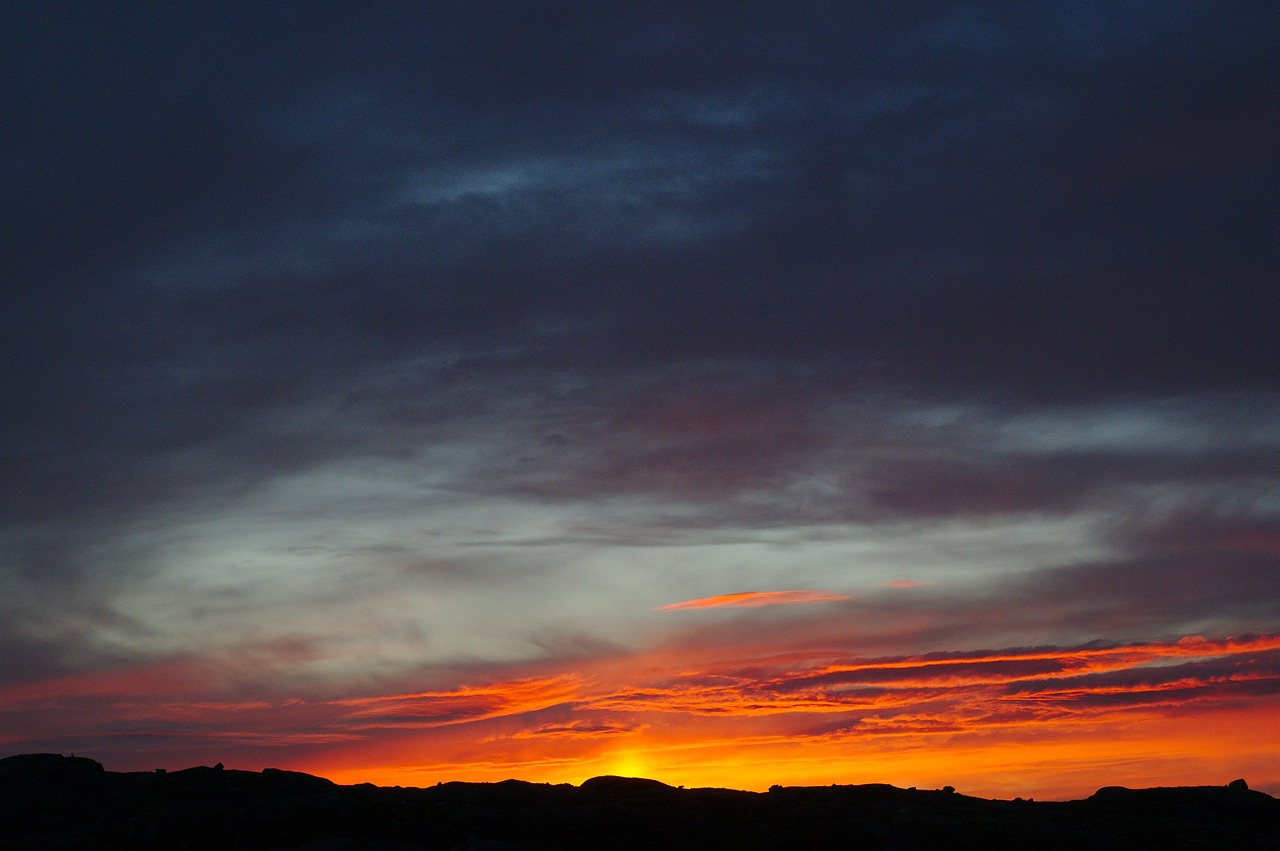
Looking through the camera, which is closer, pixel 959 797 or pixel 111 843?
pixel 111 843

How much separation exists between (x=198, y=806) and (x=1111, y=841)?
5447 cm

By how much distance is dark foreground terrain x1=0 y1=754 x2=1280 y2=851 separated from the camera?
58.5 meters

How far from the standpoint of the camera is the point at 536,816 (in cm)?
6266

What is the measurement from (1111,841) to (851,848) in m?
16.9

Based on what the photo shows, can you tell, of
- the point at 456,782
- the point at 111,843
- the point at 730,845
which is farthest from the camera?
the point at 456,782

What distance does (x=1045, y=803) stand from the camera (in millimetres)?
77062

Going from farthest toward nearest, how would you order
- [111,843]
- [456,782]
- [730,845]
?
[456,782] → [730,845] → [111,843]

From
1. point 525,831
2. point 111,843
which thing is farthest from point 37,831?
point 525,831

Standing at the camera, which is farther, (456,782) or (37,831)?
(456,782)

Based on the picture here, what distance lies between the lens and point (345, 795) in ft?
206

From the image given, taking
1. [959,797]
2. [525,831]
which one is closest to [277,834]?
[525,831]

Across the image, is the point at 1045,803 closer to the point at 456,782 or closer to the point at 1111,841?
the point at 1111,841

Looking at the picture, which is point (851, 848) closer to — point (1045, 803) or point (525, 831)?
point (525, 831)

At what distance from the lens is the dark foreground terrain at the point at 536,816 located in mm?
58469
